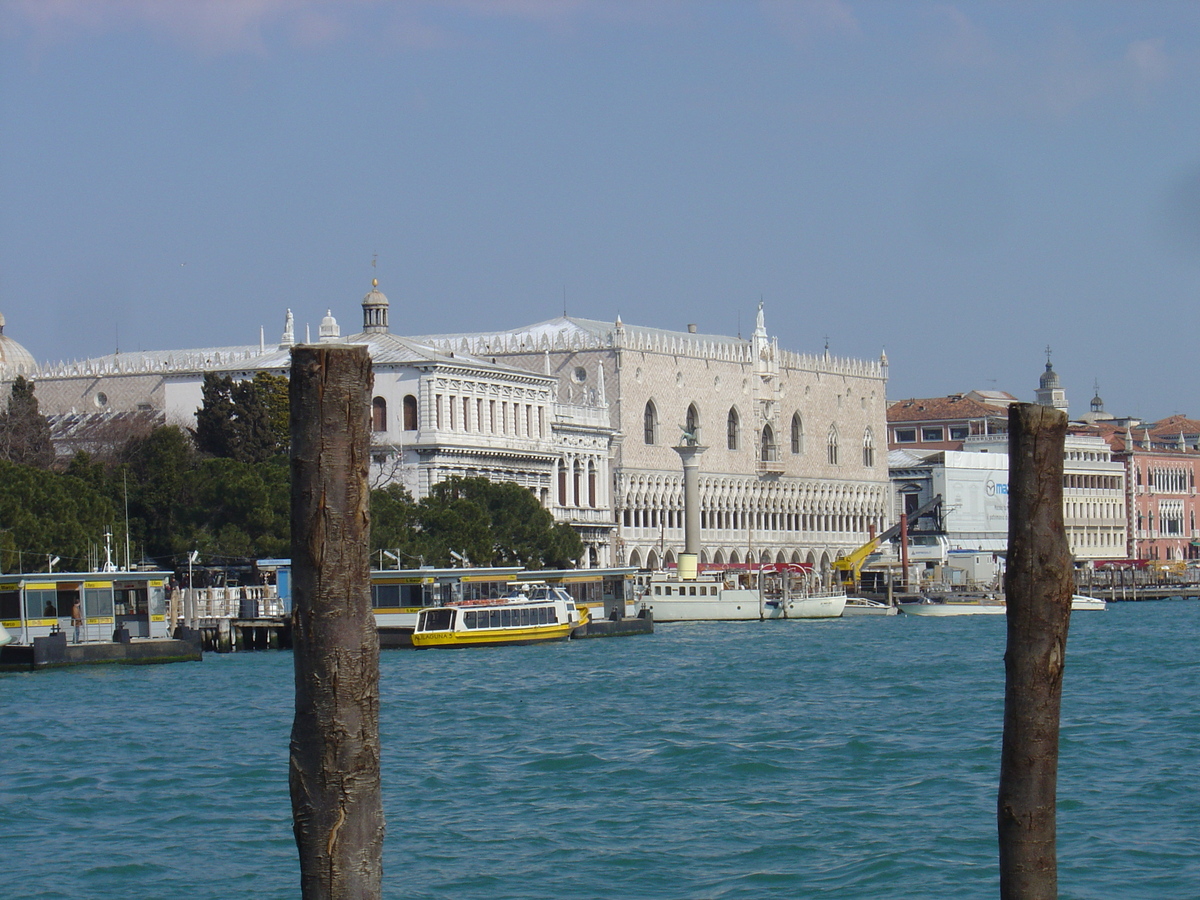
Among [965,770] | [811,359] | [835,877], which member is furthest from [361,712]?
[811,359]

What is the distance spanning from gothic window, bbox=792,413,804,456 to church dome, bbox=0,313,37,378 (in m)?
28.6

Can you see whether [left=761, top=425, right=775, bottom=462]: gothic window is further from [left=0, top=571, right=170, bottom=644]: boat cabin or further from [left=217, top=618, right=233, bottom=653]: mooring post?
[left=0, top=571, right=170, bottom=644]: boat cabin

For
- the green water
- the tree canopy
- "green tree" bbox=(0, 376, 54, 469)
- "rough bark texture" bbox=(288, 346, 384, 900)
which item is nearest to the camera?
"rough bark texture" bbox=(288, 346, 384, 900)

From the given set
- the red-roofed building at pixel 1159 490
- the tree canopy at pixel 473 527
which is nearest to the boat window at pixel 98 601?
the tree canopy at pixel 473 527

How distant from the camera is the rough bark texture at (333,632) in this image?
7.02 m

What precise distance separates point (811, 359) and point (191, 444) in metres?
34.1

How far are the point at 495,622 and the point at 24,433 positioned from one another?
54.9 feet

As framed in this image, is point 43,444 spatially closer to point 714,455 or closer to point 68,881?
point 714,455

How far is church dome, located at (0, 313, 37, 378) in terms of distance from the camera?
2687 inches

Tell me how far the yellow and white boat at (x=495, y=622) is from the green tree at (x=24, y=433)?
1442 cm

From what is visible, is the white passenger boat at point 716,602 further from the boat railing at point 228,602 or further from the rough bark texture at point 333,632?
the rough bark texture at point 333,632

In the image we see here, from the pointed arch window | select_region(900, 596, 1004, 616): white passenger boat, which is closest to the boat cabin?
select_region(900, 596, 1004, 616): white passenger boat

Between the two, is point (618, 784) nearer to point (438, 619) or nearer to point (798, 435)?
point (438, 619)

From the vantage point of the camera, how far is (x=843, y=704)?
25484 mm
